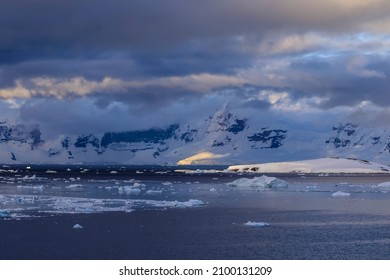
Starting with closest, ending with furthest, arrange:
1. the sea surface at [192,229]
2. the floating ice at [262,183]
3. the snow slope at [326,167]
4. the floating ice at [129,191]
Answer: the sea surface at [192,229] → the floating ice at [129,191] → the floating ice at [262,183] → the snow slope at [326,167]

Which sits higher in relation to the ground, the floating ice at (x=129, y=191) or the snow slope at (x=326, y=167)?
the snow slope at (x=326, y=167)

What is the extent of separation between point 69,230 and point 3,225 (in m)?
4.65

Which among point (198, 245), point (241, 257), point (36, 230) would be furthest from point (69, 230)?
point (241, 257)

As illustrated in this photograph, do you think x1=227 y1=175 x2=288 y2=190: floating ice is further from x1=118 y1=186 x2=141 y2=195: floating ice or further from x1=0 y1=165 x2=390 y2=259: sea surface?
x1=0 y1=165 x2=390 y2=259: sea surface

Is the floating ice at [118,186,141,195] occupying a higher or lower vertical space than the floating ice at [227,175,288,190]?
lower

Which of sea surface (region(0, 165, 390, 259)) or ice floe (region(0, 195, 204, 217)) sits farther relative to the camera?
ice floe (region(0, 195, 204, 217))

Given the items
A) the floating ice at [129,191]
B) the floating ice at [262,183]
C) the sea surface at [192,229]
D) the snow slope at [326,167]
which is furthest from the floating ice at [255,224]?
the snow slope at [326,167]

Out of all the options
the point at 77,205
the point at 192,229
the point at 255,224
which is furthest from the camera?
the point at 77,205

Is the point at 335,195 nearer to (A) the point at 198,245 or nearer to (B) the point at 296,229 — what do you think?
(B) the point at 296,229

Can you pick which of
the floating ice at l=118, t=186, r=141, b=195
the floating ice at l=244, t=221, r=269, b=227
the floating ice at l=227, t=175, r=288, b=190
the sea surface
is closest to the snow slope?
the floating ice at l=227, t=175, r=288, b=190

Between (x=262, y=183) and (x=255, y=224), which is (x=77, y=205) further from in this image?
(x=262, y=183)

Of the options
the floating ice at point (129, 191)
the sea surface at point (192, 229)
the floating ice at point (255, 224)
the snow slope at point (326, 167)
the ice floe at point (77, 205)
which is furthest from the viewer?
the snow slope at point (326, 167)

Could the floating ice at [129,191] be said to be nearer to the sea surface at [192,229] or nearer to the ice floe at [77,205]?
the ice floe at [77,205]

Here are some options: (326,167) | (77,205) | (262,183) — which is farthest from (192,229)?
(326,167)
